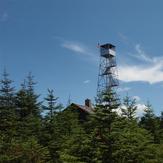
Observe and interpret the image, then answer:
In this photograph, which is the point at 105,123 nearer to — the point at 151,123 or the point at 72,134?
the point at 72,134

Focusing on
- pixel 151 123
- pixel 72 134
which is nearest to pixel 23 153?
pixel 72 134

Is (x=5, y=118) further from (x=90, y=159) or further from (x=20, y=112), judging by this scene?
(x=90, y=159)

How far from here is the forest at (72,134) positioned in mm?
33438

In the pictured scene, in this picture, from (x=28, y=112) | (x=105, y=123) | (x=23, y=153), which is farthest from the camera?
(x=28, y=112)

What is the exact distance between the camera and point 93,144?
33031 millimetres

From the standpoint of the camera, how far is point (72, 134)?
42.8m

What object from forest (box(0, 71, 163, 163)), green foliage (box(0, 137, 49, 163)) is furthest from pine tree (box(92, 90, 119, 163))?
green foliage (box(0, 137, 49, 163))

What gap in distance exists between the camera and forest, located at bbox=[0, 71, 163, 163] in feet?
110

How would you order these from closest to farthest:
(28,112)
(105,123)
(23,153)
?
(105,123) → (23,153) → (28,112)

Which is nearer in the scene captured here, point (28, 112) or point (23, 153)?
point (23, 153)

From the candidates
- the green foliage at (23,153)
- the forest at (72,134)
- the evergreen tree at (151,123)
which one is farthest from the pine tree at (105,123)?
the evergreen tree at (151,123)

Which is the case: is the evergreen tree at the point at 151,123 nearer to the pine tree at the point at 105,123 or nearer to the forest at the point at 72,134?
the forest at the point at 72,134

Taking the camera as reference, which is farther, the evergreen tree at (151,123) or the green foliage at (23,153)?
the evergreen tree at (151,123)

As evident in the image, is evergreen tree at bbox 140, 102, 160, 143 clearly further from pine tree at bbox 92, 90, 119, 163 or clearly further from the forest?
pine tree at bbox 92, 90, 119, 163
